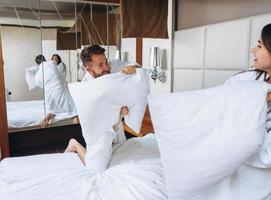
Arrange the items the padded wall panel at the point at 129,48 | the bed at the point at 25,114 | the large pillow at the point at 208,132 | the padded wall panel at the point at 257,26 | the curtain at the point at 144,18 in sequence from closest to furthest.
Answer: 1. the large pillow at the point at 208,132
2. the padded wall panel at the point at 257,26
3. the curtain at the point at 144,18
4. the bed at the point at 25,114
5. the padded wall panel at the point at 129,48

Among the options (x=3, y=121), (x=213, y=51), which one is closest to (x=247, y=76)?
(x=213, y=51)

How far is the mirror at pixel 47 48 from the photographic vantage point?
3.04m

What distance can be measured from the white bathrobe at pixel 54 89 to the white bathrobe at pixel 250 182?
264 cm

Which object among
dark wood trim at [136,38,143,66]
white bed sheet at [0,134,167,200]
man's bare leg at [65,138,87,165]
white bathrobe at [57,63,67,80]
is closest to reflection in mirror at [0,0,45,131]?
white bathrobe at [57,63,67,80]

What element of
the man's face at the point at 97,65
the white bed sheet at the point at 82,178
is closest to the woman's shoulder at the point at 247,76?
the white bed sheet at the point at 82,178

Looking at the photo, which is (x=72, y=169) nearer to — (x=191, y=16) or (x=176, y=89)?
(x=176, y=89)

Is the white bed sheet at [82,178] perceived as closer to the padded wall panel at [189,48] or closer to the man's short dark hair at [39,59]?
the padded wall panel at [189,48]

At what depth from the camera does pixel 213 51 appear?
2.20 meters

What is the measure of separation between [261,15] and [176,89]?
114cm

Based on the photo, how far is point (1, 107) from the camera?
2953 mm

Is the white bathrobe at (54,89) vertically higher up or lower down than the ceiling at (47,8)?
lower down

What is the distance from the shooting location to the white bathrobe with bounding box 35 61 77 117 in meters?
3.22

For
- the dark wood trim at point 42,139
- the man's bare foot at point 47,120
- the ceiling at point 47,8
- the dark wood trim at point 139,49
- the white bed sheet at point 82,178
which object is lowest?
the dark wood trim at point 42,139

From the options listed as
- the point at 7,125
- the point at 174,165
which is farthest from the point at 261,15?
the point at 7,125
